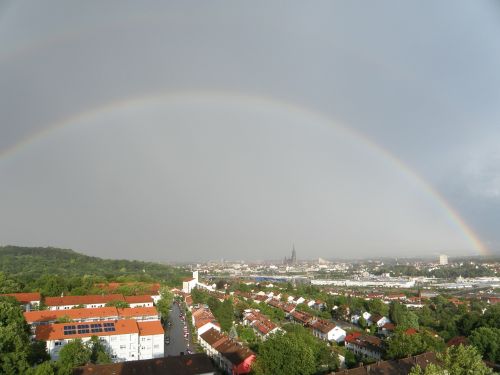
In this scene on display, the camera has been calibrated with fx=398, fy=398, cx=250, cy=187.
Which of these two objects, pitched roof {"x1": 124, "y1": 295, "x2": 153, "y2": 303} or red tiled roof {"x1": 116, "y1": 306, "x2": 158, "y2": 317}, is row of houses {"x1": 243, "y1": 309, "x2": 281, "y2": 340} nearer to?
red tiled roof {"x1": 116, "y1": 306, "x2": 158, "y2": 317}

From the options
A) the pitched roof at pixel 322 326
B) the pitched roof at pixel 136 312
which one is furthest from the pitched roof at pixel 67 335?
the pitched roof at pixel 322 326

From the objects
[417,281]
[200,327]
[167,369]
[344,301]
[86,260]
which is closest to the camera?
[167,369]

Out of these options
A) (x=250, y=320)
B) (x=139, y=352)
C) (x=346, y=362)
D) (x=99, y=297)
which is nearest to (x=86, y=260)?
(x=99, y=297)

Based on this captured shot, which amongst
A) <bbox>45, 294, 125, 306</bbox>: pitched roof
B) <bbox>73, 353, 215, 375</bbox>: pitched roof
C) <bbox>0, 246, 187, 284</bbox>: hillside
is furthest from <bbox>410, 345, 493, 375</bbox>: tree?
<bbox>0, 246, 187, 284</bbox>: hillside

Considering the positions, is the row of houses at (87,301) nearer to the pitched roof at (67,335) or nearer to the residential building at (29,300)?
the residential building at (29,300)

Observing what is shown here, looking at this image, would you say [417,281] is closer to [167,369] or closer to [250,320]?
[250,320]
